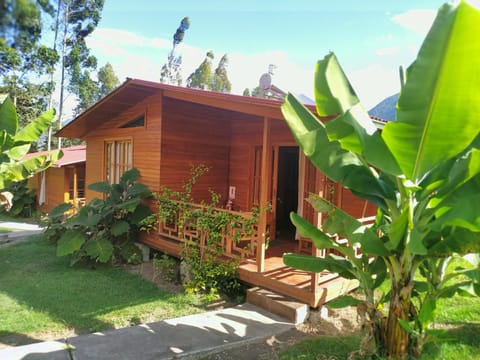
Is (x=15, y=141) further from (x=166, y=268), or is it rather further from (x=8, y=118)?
(x=166, y=268)

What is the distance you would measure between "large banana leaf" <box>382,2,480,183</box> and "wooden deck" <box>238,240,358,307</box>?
8.47 feet

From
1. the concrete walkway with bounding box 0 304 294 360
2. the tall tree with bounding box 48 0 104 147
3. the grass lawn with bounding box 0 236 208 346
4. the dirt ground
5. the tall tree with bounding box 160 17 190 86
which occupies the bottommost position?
the grass lawn with bounding box 0 236 208 346

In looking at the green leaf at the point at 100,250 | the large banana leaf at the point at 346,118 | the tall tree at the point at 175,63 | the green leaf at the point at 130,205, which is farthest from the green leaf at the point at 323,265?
the tall tree at the point at 175,63

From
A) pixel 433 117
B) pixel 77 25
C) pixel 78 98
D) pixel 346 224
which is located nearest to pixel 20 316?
pixel 346 224

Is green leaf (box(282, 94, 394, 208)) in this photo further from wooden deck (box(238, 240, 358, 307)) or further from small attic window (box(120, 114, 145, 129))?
small attic window (box(120, 114, 145, 129))

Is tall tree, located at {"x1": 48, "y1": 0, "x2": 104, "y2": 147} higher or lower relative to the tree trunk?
higher

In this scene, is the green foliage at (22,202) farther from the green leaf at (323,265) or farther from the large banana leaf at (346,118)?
the large banana leaf at (346,118)

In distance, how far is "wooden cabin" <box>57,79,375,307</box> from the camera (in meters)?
6.39

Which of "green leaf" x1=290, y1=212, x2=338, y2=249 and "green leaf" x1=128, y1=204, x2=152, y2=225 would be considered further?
"green leaf" x1=128, y1=204, x2=152, y2=225

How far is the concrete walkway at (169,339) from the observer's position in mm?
3229

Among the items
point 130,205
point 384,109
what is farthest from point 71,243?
point 384,109

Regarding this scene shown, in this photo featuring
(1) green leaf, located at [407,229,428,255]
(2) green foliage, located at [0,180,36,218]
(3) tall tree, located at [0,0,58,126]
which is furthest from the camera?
(3) tall tree, located at [0,0,58,126]

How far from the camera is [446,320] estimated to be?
399cm

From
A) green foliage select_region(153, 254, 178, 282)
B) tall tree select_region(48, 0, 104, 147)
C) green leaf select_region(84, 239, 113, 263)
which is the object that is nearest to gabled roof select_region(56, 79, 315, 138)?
green foliage select_region(153, 254, 178, 282)
